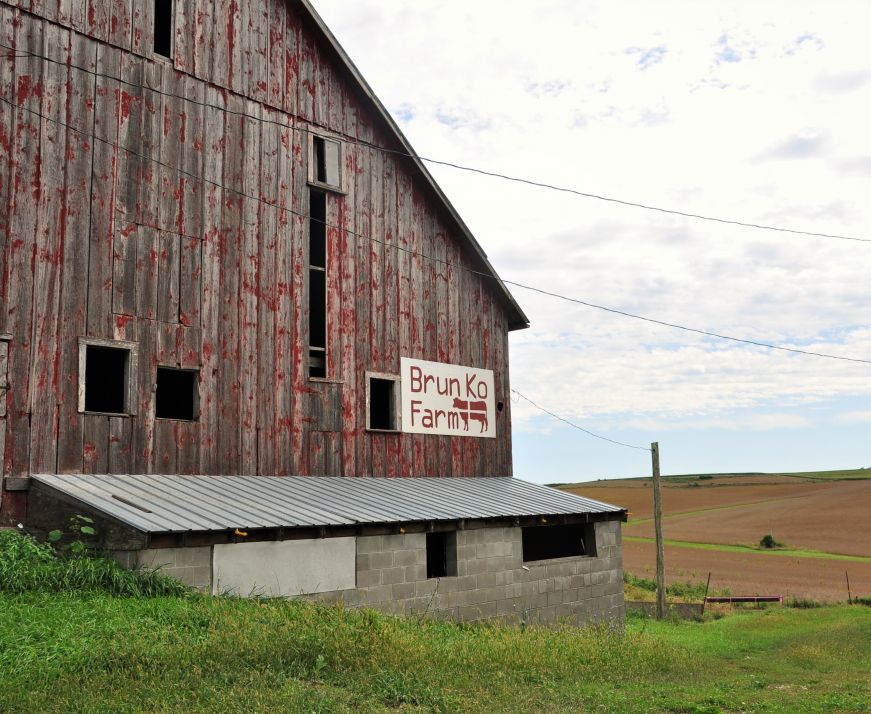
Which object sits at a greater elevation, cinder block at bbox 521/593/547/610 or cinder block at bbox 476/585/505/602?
cinder block at bbox 476/585/505/602

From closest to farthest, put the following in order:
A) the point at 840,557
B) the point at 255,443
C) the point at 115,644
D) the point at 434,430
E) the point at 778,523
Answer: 1. the point at 115,644
2. the point at 255,443
3. the point at 434,430
4. the point at 840,557
5. the point at 778,523

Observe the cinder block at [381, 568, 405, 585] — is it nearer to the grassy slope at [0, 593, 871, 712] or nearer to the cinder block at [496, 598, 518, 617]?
the grassy slope at [0, 593, 871, 712]

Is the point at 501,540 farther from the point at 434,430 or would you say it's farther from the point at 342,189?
the point at 342,189

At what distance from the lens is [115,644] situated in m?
8.98

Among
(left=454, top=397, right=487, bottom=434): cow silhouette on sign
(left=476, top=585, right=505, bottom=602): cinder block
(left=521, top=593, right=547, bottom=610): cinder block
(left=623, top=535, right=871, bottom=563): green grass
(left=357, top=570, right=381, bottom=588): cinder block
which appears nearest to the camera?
(left=357, top=570, right=381, bottom=588): cinder block

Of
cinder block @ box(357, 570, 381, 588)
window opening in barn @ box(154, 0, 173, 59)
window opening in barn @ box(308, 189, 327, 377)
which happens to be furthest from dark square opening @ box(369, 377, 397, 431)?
window opening in barn @ box(154, 0, 173, 59)

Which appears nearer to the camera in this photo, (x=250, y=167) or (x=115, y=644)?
(x=115, y=644)

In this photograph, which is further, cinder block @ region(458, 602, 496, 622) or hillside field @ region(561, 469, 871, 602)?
hillside field @ region(561, 469, 871, 602)

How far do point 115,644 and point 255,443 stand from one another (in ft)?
25.0

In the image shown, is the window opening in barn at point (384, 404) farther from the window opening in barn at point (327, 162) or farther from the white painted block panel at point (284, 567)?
the white painted block panel at point (284, 567)

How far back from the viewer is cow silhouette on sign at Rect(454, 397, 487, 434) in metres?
20.9

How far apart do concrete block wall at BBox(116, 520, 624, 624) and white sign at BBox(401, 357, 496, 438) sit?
11.9ft

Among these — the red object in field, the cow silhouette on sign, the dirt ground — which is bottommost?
the dirt ground

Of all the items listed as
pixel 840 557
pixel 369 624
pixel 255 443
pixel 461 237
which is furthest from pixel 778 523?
pixel 369 624
